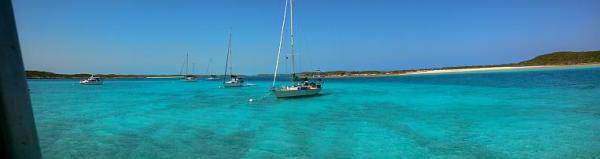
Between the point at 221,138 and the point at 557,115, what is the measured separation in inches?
618

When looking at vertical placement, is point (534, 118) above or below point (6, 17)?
below

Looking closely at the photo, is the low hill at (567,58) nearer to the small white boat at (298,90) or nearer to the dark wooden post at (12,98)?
the small white boat at (298,90)

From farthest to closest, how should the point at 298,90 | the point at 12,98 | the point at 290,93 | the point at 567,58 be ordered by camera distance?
the point at 567,58
the point at 298,90
the point at 290,93
the point at 12,98

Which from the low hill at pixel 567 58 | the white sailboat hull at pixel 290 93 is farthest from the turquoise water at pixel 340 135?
the low hill at pixel 567 58

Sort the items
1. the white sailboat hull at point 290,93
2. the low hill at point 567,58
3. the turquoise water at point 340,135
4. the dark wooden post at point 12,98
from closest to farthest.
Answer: the dark wooden post at point 12,98
the turquoise water at point 340,135
the white sailboat hull at point 290,93
the low hill at point 567,58

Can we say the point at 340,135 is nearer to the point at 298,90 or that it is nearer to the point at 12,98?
the point at 12,98

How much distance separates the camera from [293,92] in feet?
118

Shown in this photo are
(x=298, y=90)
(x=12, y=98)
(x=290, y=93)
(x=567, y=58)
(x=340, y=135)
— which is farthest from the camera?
(x=567, y=58)

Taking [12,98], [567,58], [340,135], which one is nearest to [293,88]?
[340,135]

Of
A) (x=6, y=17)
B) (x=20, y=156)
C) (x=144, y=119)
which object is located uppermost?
(x=6, y=17)

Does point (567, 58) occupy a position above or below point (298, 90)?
above

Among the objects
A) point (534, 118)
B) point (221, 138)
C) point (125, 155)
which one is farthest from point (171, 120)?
point (534, 118)

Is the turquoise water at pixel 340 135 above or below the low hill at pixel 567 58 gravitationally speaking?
below

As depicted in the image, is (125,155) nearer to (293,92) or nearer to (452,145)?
(452,145)
